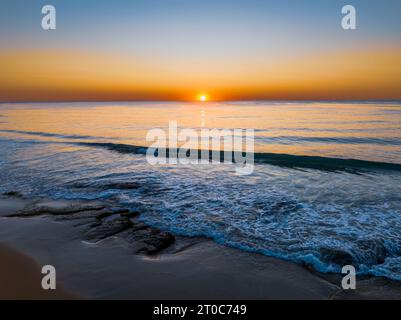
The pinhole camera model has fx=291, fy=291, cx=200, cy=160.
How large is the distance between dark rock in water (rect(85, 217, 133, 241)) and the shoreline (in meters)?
0.02

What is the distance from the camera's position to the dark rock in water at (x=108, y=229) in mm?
5641

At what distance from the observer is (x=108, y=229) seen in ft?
19.6

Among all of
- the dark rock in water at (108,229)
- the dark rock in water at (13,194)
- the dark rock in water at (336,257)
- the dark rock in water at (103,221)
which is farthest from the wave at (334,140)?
the dark rock in water at (13,194)

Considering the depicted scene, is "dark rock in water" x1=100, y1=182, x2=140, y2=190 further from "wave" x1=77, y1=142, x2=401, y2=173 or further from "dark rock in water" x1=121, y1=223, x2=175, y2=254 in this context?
"wave" x1=77, y1=142, x2=401, y2=173

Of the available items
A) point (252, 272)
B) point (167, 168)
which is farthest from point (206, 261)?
point (167, 168)

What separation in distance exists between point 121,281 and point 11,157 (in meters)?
12.6

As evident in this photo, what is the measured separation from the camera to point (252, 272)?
4.45 meters

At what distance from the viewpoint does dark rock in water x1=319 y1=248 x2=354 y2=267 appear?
15.6 feet

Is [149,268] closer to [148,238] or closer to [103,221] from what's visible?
[148,238]

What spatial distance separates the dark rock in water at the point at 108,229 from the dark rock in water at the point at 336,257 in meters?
3.81

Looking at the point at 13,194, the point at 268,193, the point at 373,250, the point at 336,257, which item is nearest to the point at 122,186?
the point at 13,194

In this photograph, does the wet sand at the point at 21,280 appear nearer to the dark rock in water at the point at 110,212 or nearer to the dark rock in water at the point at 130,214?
the dark rock in water at the point at 110,212

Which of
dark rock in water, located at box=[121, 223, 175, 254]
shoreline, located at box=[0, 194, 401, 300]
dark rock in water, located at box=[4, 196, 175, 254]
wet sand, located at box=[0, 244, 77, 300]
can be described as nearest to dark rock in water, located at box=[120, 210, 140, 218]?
dark rock in water, located at box=[4, 196, 175, 254]
